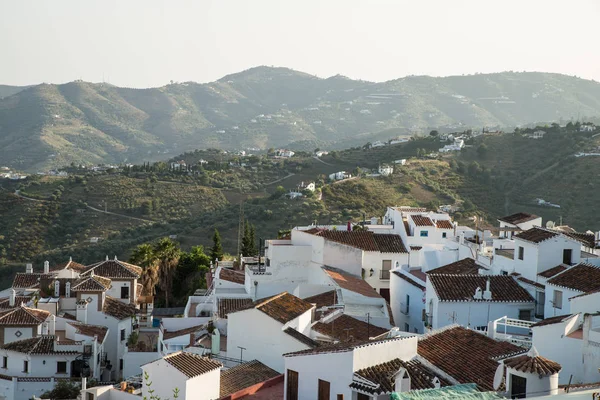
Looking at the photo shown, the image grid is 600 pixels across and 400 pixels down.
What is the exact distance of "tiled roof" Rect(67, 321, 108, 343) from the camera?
97.5ft

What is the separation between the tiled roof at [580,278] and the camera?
2175 centimetres

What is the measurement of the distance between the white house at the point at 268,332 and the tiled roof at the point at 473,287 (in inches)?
170

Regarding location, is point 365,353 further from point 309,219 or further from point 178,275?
point 309,219

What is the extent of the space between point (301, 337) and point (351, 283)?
8.79 m

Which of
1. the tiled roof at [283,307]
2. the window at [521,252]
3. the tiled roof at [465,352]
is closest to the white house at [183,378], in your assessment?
the tiled roof at [283,307]

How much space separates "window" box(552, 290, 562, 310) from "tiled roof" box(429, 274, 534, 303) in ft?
3.98

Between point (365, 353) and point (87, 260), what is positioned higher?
point (365, 353)

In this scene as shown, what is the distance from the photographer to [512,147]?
86188mm

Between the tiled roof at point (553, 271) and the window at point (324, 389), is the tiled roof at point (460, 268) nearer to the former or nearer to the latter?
the tiled roof at point (553, 271)

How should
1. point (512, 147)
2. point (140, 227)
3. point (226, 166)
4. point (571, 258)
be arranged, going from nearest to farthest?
1. point (571, 258)
2. point (140, 227)
3. point (512, 147)
4. point (226, 166)

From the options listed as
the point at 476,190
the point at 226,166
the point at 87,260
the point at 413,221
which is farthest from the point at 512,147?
the point at 413,221

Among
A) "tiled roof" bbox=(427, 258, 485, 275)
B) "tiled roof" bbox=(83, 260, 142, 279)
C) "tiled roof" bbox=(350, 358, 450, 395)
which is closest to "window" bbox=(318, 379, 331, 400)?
"tiled roof" bbox=(350, 358, 450, 395)

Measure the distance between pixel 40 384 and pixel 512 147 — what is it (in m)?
67.7

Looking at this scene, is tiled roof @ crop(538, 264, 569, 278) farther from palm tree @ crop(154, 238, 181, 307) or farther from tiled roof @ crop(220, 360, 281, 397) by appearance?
palm tree @ crop(154, 238, 181, 307)
